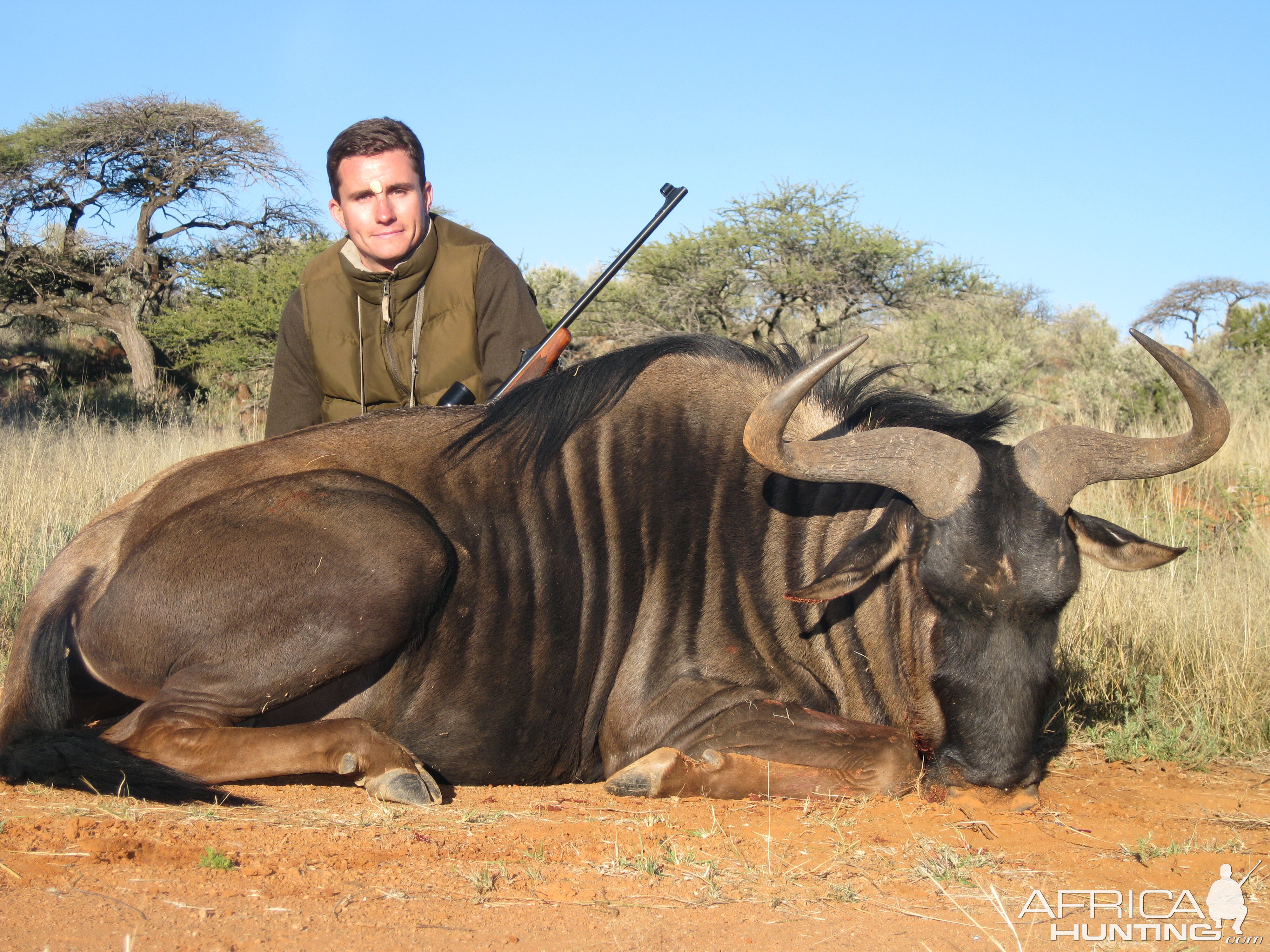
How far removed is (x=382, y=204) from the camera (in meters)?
4.70

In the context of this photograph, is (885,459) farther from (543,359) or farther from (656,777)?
(543,359)

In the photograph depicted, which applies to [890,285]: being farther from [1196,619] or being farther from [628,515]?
[628,515]

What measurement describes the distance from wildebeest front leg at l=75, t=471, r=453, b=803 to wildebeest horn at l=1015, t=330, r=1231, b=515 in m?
1.88

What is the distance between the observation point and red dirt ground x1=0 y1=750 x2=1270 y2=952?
2170 mm

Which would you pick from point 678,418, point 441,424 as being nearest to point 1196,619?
point 678,418

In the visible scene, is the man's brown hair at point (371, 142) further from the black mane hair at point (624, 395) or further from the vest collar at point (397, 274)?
the black mane hair at point (624, 395)

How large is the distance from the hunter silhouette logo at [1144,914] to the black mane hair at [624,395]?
1536 millimetres

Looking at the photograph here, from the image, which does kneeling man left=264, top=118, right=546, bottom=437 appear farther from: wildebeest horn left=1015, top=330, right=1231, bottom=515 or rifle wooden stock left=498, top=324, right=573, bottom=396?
wildebeest horn left=1015, top=330, right=1231, bottom=515

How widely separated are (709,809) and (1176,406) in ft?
31.0

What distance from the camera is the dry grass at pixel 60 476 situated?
18.5ft

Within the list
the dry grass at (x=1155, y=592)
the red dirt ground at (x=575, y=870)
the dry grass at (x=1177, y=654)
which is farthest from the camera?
the dry grass at (x=1155, y=592)

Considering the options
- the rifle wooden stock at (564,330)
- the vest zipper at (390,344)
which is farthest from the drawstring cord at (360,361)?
the rifle wooden stock at (564,330)

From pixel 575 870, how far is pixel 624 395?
5.96ft

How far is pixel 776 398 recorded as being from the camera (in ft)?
9.94
